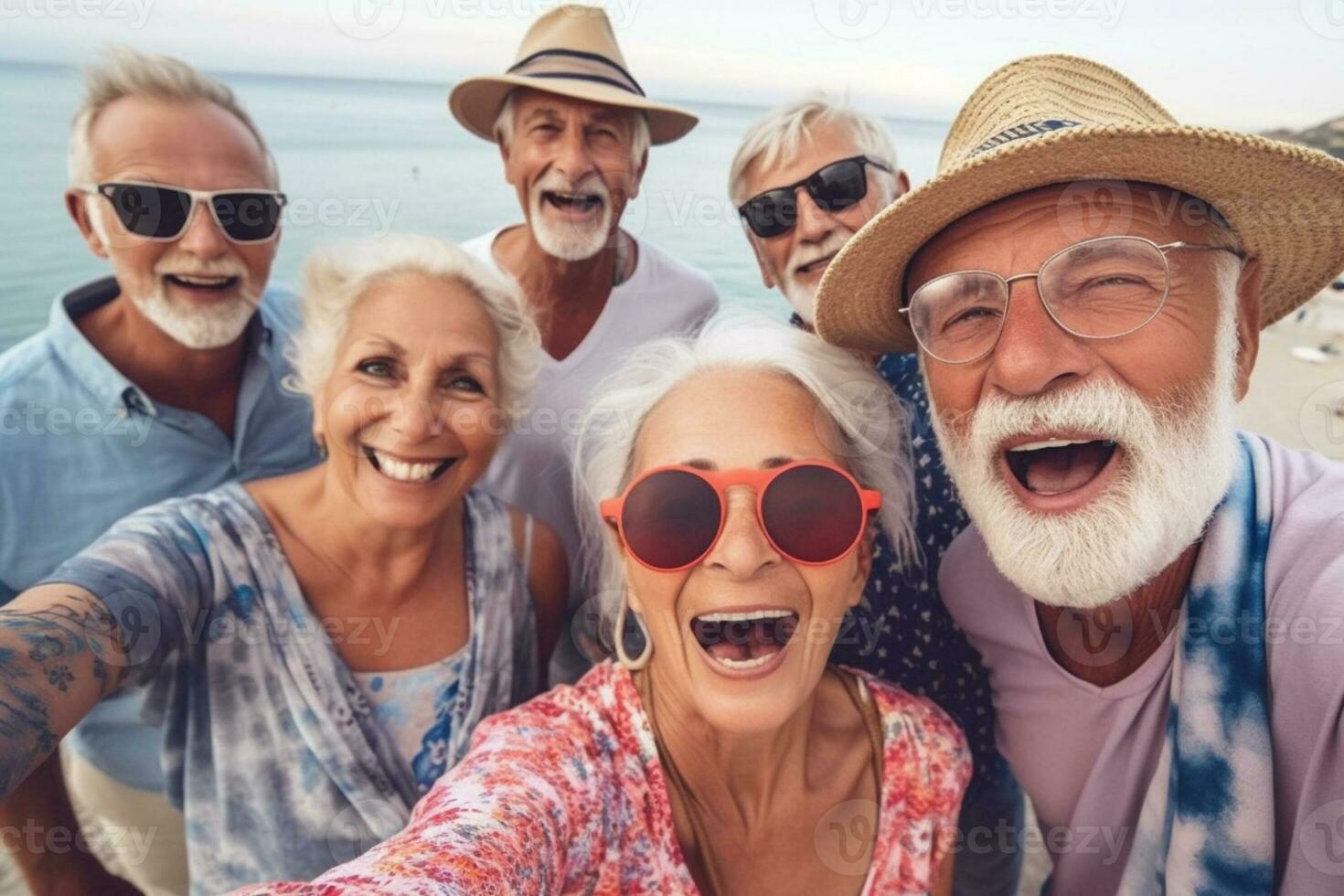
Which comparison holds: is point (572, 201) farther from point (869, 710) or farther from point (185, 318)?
point (869, 710)

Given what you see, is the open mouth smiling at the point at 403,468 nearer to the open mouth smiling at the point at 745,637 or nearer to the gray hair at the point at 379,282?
the gray hair at the point at 379,282

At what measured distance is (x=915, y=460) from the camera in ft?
8.13

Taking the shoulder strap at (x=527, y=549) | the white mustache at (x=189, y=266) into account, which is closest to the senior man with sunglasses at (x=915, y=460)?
the shoulder strap at (x=527, y=549)

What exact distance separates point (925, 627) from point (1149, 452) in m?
0.96

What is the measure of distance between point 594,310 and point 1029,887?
11.3 ft

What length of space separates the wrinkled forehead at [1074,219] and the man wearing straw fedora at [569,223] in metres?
1.70

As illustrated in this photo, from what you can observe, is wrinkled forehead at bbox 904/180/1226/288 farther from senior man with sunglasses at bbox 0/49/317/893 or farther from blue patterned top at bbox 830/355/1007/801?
senior man with sunglasses at bbox 0/49/317/893

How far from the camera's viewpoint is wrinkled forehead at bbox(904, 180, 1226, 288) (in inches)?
67.8

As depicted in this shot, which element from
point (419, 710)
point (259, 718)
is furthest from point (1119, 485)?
point (259, 718)

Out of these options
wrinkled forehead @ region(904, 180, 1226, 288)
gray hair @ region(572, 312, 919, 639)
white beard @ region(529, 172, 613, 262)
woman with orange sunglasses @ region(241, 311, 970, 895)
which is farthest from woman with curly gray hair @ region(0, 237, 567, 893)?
wrinkled forehead @ region(904, 180, 1226, 288)

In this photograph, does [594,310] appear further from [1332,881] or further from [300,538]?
[1332,881]

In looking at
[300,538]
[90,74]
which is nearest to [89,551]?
[300,538]

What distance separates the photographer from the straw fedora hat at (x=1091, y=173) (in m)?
1.64

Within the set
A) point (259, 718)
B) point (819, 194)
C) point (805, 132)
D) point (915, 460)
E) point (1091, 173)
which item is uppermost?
point (805, 132)
